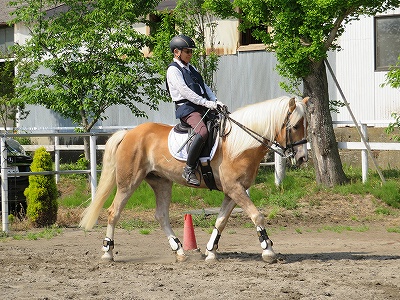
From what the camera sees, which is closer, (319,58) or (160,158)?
(160,158)

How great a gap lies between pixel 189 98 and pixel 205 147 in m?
0.65

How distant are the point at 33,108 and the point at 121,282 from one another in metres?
21.4

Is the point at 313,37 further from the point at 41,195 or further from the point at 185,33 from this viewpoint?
the point at 41,195

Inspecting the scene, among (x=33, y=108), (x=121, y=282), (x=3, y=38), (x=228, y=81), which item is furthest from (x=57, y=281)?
(x=3, y=38)

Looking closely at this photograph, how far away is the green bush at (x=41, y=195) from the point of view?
14.4 meters

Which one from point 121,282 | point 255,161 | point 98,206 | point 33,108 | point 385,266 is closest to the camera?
point 121,282

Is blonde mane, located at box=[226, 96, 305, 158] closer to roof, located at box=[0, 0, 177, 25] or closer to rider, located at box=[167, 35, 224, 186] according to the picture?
rider, located at box=[167, 35, 224, 186]

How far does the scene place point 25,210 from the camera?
1556cm

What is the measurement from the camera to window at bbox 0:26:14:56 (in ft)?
100

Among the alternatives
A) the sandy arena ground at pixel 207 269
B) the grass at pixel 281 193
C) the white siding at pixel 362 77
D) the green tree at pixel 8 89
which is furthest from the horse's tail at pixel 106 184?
the green tree at pixel 8 89

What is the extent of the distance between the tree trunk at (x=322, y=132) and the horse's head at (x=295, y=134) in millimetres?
7950

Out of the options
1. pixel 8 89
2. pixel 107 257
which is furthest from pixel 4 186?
pixel 8 89

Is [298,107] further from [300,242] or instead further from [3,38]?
[3,38]

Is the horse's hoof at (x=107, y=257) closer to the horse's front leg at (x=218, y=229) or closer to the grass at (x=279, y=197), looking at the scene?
the horse's front leg at (x=218, y=229)
